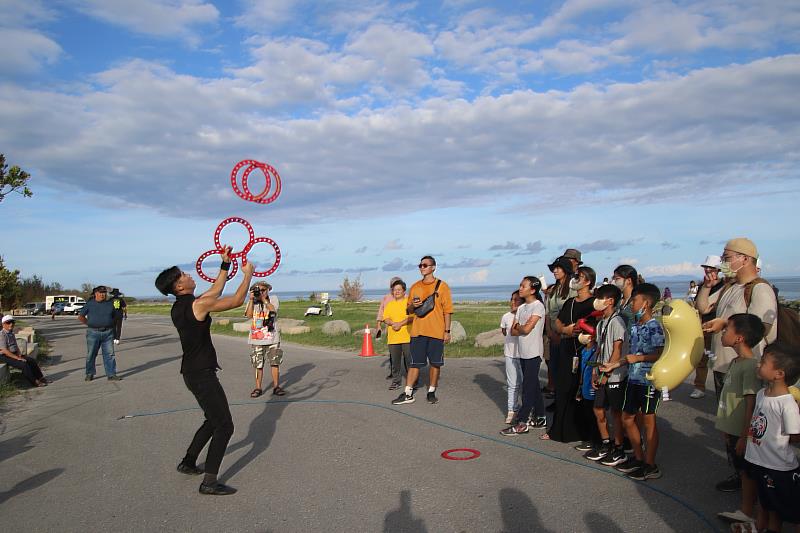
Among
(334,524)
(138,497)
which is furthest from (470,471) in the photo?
(138,497)

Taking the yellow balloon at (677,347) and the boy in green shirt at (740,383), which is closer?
the boy in green shirt at (740,383)

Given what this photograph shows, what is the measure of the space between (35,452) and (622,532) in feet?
22.5

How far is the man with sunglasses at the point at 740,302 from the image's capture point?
17.9 feet

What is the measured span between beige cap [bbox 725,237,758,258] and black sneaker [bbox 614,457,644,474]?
2.24 meters

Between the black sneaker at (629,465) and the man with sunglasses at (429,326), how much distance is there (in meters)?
3.65

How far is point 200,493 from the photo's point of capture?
5.83m

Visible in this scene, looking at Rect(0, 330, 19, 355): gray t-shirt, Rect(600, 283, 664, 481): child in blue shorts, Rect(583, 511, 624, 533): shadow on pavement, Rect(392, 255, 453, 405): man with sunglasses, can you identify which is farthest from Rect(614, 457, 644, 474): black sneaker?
Rect(0, 330, 19, 355): gray t-shirt

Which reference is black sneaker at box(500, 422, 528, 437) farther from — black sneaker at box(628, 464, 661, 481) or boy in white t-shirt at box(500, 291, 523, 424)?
black sneaker at box(628, 464, 661, 481)

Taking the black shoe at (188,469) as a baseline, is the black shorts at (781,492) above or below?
above

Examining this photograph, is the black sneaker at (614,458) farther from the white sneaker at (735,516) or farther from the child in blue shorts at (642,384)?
the white sneaker at (735,516)

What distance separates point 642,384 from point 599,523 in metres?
1.54

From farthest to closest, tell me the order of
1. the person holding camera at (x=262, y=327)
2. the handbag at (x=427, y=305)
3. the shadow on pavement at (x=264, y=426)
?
1. the person holding camera at (x=262, y=327)
2. the handbag at (x=427, y=305)
3. the shadow on pavement at (x=264, y=426)

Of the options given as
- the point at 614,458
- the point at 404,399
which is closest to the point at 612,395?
the point at 614,458

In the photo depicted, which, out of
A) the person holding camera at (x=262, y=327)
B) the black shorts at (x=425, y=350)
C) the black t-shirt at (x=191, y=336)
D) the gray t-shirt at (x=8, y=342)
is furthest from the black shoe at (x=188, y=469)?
the gray t-shirt at (x=8, y=342)
